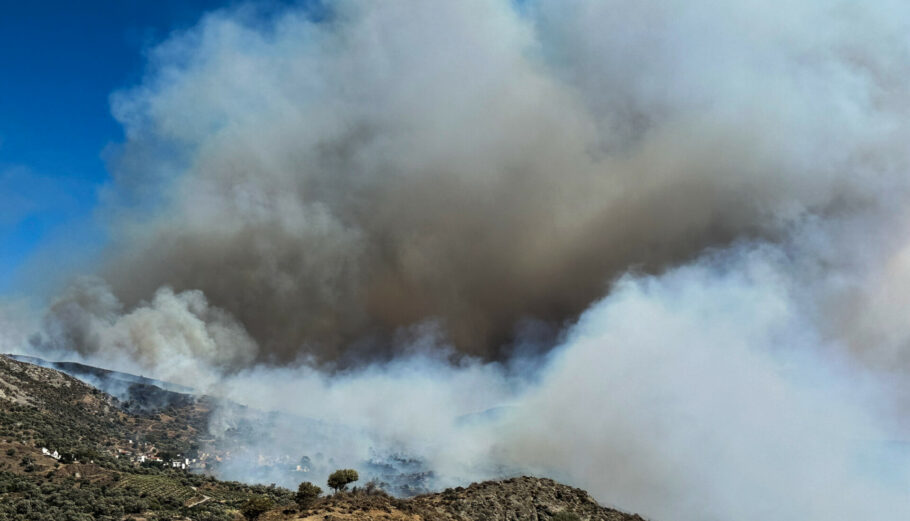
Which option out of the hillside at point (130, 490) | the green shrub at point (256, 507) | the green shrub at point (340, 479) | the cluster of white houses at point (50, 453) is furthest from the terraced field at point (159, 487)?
the green shrub at point (256, 507)

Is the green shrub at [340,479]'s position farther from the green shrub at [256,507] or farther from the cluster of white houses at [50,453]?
the cluster of white houses at [50,453]

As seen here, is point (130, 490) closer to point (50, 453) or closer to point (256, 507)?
point (50, 453)

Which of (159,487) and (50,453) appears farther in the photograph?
(50,453)

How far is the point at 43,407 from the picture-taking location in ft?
538

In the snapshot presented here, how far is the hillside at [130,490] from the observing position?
54.6 meters

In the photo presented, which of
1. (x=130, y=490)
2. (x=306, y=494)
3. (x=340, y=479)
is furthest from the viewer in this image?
(x=130, y=490)

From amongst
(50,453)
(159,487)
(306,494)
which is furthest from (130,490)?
(306,494)

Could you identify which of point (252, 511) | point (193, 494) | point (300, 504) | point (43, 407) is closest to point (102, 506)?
point (193, 494)

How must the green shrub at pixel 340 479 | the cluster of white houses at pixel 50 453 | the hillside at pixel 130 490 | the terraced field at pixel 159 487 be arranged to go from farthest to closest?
the cluster of white houses at pixel 50 453 < the terraced field at pixel 159 487 < the green shrub at pixel 340 479 < the hillside at pixel 130 490

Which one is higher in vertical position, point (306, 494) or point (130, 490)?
point (130, 490)

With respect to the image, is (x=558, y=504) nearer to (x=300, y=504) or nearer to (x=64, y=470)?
(x=300, y=504)

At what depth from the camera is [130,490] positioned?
10056cm

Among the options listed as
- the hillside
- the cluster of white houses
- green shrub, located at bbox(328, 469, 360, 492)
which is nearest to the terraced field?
the hillside

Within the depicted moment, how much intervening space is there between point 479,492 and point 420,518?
13013 mm
